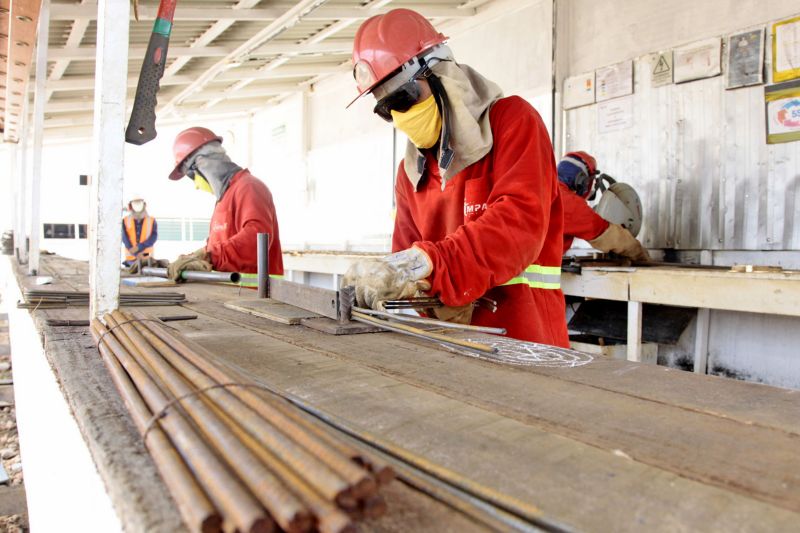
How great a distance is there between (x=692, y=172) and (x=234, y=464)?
495 centimetres

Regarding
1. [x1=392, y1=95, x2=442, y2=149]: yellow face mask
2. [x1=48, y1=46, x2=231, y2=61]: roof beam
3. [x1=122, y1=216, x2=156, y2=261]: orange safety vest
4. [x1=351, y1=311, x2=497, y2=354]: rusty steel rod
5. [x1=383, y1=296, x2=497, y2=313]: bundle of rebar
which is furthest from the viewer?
[x1=122, y1=216, x2=156, y2=261]: orange safety vest

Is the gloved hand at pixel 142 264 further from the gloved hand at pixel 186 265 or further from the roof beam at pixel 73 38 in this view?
the roof beam at pixel 73 38

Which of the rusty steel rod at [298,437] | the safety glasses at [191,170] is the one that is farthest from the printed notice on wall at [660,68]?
the rusty steel rod at [298,437]

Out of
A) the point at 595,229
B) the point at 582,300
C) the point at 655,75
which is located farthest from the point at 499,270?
the point at 655,75

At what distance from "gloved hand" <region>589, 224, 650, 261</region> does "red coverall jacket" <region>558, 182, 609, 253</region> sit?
0.21 feet

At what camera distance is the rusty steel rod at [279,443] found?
544 millimetres

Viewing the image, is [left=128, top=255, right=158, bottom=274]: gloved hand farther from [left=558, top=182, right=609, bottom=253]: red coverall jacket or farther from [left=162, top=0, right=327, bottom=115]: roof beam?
[left=162, top=0, right=327, bottom=115]: roof beam

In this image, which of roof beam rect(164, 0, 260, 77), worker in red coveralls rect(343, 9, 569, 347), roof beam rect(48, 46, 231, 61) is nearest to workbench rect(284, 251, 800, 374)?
worker in red coveralls rect(343, 9, 569, 347)

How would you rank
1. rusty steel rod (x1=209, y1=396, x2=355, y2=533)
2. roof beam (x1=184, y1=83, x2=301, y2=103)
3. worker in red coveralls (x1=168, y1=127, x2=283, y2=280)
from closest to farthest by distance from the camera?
rusty steel rod (x1=209, y1=396, x2=355, y2=533), worker in red coveralls (x1=168, y1=127, x2=283, y2=280), roof beam (x1=184, y1=83, x2=301, y2=103)

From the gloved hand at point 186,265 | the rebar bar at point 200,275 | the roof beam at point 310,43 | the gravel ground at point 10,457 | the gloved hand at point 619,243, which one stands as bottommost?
the gravel ground at point 10,457

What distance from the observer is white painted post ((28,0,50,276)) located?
4223 mm

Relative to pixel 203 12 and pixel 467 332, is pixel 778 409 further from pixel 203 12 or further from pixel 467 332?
pixel 203 12

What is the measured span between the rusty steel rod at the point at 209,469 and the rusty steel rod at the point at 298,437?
6cm

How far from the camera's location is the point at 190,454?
652mm
